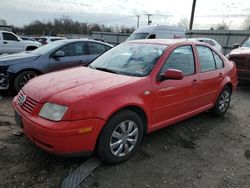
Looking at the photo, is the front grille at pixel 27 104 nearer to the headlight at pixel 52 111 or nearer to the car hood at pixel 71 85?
the car hood at pixel 71 85

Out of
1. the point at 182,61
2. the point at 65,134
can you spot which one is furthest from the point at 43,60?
the point at 65,134

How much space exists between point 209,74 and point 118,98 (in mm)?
2256

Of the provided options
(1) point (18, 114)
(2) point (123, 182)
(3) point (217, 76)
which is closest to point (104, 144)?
(2) point (123, 182)

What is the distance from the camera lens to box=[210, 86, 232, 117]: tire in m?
5.20

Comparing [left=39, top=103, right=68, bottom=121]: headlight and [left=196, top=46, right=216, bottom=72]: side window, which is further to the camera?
[left=196, top=46, right=216, bottom=72]: side window

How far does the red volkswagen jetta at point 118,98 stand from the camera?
9.34ft

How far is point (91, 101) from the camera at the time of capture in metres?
2.89

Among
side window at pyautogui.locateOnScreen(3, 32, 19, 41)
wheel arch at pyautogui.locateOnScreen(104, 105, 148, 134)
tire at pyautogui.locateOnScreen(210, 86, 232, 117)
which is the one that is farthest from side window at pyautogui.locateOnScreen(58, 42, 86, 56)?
side window at pyautogui.locateOnScreen(3, 32, 19, 41)

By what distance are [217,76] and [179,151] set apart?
6.07ft

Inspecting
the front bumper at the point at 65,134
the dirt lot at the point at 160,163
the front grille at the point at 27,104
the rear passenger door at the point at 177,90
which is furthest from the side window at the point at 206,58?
the front grille at the point at 27,104

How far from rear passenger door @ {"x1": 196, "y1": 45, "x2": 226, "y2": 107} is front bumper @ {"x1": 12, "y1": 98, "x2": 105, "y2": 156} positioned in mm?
2320

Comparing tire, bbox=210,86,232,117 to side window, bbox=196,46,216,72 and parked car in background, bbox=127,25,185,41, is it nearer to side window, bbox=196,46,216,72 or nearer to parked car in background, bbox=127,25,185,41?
side window, bbox=196,46,216,72

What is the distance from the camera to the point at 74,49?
7.26m

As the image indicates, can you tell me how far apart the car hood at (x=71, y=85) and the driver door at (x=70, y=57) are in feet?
9.92
